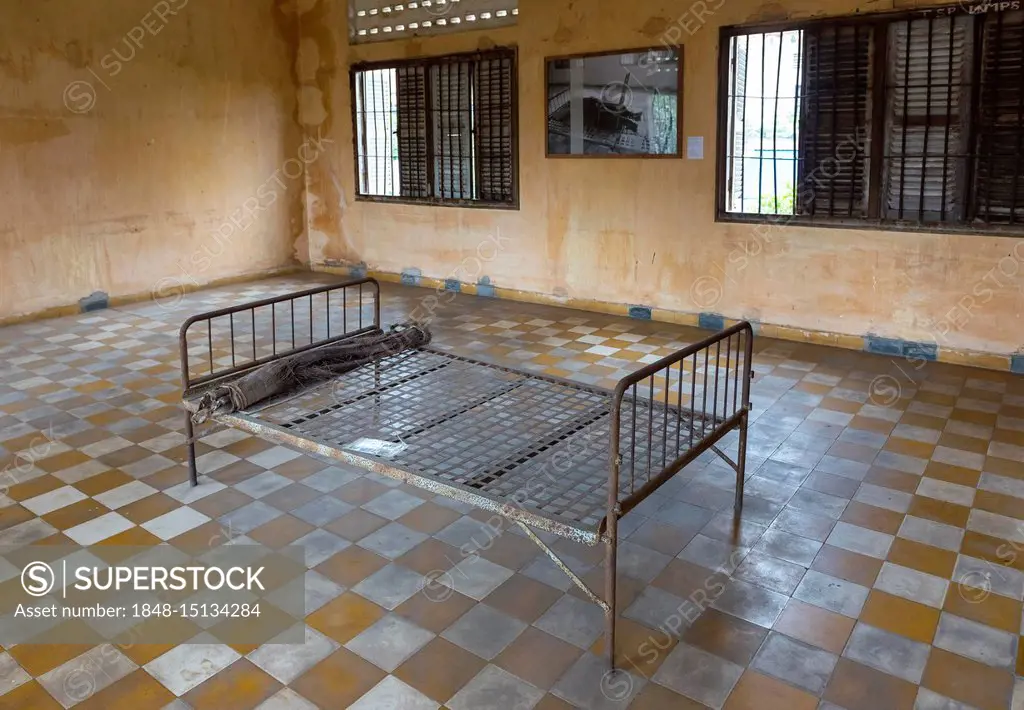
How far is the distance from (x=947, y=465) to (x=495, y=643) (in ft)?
8.47

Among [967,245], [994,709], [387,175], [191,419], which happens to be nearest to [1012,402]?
[967,245]

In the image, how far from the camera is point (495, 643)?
2.72m

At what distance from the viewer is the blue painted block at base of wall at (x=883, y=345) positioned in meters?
5.89

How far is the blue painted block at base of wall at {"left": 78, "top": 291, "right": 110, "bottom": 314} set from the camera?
7.41 m

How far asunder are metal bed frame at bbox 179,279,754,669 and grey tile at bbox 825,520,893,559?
1.35 ft

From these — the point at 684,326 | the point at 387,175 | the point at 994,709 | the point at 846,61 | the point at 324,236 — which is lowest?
the point at 994,709

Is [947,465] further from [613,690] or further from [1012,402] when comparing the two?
[613,690]

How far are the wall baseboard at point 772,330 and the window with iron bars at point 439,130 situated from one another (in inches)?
31.8

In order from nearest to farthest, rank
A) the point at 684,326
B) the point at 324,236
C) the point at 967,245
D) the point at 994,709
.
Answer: the point at 994,709 < the point at 967,245 < the point at 684,326 < the point at 324,236

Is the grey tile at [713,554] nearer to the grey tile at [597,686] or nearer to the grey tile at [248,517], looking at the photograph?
the grey tile at [597,686]

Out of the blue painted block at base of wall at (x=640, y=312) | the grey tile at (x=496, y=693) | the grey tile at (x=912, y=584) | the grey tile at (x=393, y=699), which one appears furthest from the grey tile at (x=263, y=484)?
the blue painted block at base of wall at (x=640, y=312)

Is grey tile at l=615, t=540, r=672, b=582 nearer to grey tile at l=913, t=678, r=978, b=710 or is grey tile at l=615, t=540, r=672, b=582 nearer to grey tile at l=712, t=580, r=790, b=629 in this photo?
grey tile at l=712, t=580, r=790, b=629

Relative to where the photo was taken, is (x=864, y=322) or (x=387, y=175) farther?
(x=387, y=175)

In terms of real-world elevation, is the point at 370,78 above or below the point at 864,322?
above
